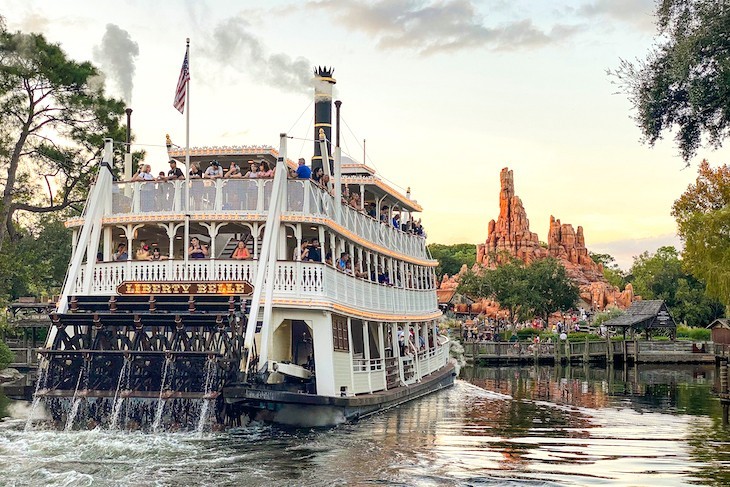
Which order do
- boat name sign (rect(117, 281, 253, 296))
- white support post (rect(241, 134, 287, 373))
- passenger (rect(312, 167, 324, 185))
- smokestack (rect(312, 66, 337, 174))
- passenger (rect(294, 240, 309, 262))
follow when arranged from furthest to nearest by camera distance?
smokestack (rect(312, 66, 337, 174)), passenger (rect(312, 167, 324, 185)), passenger (rect(294, 240, 309, 262)), boat name sign (rect(117, 281, 253, 296)), white support post (rect(241, 134, 287, 373))

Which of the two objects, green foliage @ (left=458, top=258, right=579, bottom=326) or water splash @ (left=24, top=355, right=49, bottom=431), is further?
green foliage @ (left=458, top=258, right=579, bottom=326)

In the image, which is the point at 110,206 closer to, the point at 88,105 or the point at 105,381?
the point at 105,381

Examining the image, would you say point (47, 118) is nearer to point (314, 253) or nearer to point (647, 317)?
point (314, 253)

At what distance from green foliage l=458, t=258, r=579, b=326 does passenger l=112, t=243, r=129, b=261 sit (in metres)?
59.3

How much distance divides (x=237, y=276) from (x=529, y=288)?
6260cm

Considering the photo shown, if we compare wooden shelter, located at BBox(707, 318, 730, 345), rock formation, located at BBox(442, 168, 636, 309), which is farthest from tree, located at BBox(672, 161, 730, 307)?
rock formation, located at BBox(442, 168, 636, 309)

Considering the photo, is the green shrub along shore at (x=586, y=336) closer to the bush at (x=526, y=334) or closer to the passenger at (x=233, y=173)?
the bush at (x=526, y=334)

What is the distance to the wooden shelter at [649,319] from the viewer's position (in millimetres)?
57312

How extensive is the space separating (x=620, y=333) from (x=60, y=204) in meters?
39.3

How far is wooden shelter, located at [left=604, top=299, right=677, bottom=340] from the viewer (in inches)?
2256

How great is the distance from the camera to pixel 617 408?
2700cm

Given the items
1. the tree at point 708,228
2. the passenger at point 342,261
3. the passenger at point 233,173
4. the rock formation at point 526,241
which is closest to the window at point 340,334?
the passenger at point 342,261

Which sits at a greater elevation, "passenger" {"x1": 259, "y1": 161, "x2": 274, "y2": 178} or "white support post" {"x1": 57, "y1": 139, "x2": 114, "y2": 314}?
"passenger" {"x1": 259, "y1": 161, "x2": 274, "y2": 178}

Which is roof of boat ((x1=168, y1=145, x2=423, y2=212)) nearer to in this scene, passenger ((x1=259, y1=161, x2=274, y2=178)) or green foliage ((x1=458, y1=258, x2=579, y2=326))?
passenger ((x1=259, y1=161, x2=274, y2=178))
